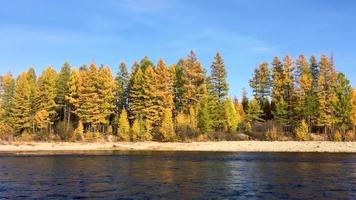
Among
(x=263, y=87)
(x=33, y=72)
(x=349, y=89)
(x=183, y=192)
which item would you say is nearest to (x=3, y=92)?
(x=33, y=72)

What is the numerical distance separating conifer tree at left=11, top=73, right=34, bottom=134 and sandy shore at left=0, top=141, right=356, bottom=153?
40.0ft

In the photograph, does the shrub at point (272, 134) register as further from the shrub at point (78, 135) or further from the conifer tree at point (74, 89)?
the conifer tree at point (74, 89)

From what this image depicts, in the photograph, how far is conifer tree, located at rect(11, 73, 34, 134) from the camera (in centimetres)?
8225

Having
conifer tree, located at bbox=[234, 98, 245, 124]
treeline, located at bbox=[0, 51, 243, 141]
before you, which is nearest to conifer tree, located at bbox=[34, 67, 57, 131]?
treeline, located at bbox=[0, 51, 243, 141]

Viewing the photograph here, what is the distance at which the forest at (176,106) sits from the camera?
7644cm

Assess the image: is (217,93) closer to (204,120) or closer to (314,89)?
(204,120)

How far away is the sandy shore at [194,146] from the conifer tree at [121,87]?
1718cm

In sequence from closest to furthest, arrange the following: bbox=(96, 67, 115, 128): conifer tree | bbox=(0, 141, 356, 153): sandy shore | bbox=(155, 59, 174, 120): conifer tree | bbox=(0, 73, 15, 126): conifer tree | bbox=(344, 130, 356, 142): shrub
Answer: bbox=(0, 141, 356, 153): sandy shore, bbox=(344, 130, 356, 142): shrub, bbox=(96, 67, 115, 128): conifer tree, bbox=(155, 59, 174, 120): conifer tree, bbox=(0, 73, 15, 126): conifer tree

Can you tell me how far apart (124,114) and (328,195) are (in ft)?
189

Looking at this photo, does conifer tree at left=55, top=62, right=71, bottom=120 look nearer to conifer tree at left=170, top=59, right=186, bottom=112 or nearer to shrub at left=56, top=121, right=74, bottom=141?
shrub at left=56, top=121, right=74, bottom=141

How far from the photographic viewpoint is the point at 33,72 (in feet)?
362

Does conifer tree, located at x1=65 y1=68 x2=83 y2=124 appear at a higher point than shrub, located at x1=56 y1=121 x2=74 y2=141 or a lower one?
higher

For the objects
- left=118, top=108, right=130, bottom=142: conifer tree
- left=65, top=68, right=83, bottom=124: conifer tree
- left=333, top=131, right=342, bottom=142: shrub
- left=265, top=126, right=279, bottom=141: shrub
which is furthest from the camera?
left=65, top=68, right=83, bottom=124: conifer tree

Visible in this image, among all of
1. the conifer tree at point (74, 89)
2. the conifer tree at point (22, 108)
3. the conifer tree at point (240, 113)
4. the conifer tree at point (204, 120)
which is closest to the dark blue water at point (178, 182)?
the conifer tree at point (204, 120)
